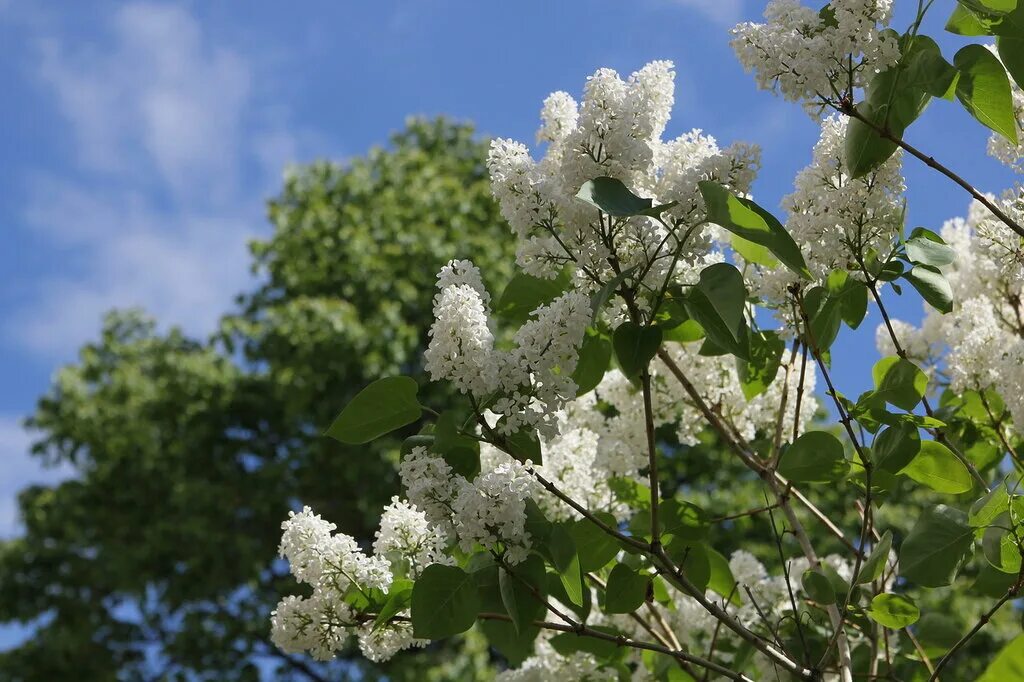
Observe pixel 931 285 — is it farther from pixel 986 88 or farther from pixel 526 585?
pixel 526 585

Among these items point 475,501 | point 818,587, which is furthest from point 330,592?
point 818,587

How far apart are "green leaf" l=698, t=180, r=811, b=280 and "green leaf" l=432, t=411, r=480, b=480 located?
43 centimetres

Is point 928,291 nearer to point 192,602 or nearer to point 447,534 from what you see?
point 447,534

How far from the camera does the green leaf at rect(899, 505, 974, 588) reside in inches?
59.3

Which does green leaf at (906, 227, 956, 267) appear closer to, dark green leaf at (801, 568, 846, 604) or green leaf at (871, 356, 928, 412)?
green leaf at (871, 356, 928, 412)

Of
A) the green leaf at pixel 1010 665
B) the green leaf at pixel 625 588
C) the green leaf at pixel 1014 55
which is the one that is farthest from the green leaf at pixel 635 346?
the green leaf at pixel 1010 665

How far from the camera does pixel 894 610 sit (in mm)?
1732

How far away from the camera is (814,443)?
65.9 inches

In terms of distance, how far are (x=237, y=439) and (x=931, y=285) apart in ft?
47.7

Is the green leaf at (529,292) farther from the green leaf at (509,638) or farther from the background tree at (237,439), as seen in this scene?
the background tree at (237,439)

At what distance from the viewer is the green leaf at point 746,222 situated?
1365 millimetres

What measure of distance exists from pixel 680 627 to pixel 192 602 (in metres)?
11.9

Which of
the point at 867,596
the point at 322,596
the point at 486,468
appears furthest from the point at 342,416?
the point at 867,596

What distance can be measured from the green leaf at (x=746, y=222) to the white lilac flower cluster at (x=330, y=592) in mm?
682
